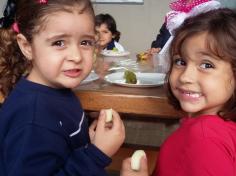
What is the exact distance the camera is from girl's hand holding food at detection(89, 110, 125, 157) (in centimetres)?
91

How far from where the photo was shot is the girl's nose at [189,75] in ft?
2.80

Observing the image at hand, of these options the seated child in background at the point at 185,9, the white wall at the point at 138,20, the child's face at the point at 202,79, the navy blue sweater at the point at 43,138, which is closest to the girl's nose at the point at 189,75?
the child's face at the point at 202,79

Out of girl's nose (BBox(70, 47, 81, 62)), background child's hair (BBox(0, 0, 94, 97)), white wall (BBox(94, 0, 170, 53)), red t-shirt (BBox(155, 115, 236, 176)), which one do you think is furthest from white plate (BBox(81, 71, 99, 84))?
white wall (BBox(94, 0, 170, 53))

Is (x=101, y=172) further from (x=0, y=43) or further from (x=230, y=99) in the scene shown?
(x=0, y=43)

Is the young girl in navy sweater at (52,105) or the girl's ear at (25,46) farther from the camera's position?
the girl's ear at (25,46)

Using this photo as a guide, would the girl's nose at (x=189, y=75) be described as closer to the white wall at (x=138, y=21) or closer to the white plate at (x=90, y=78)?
the white plate at (x=90, y=78)

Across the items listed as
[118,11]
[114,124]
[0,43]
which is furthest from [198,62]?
[118,11]

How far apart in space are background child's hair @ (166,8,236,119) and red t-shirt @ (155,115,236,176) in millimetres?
96

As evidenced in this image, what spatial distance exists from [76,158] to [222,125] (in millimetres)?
349

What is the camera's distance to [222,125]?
0.79m

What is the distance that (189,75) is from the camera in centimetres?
86

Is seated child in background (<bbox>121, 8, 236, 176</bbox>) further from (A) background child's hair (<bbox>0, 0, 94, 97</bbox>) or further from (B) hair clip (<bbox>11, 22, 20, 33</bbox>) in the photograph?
(B) hair clip (<bbox>11, 22, 20, 33</bbox>)

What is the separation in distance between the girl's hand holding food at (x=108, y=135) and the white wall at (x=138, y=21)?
9.85ft

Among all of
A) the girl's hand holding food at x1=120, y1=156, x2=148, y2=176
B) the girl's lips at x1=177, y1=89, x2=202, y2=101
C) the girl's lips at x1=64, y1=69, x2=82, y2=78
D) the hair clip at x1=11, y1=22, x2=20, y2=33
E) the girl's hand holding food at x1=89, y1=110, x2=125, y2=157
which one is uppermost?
the hair clip at x1=11, y1=22, x2=20, y2=33
